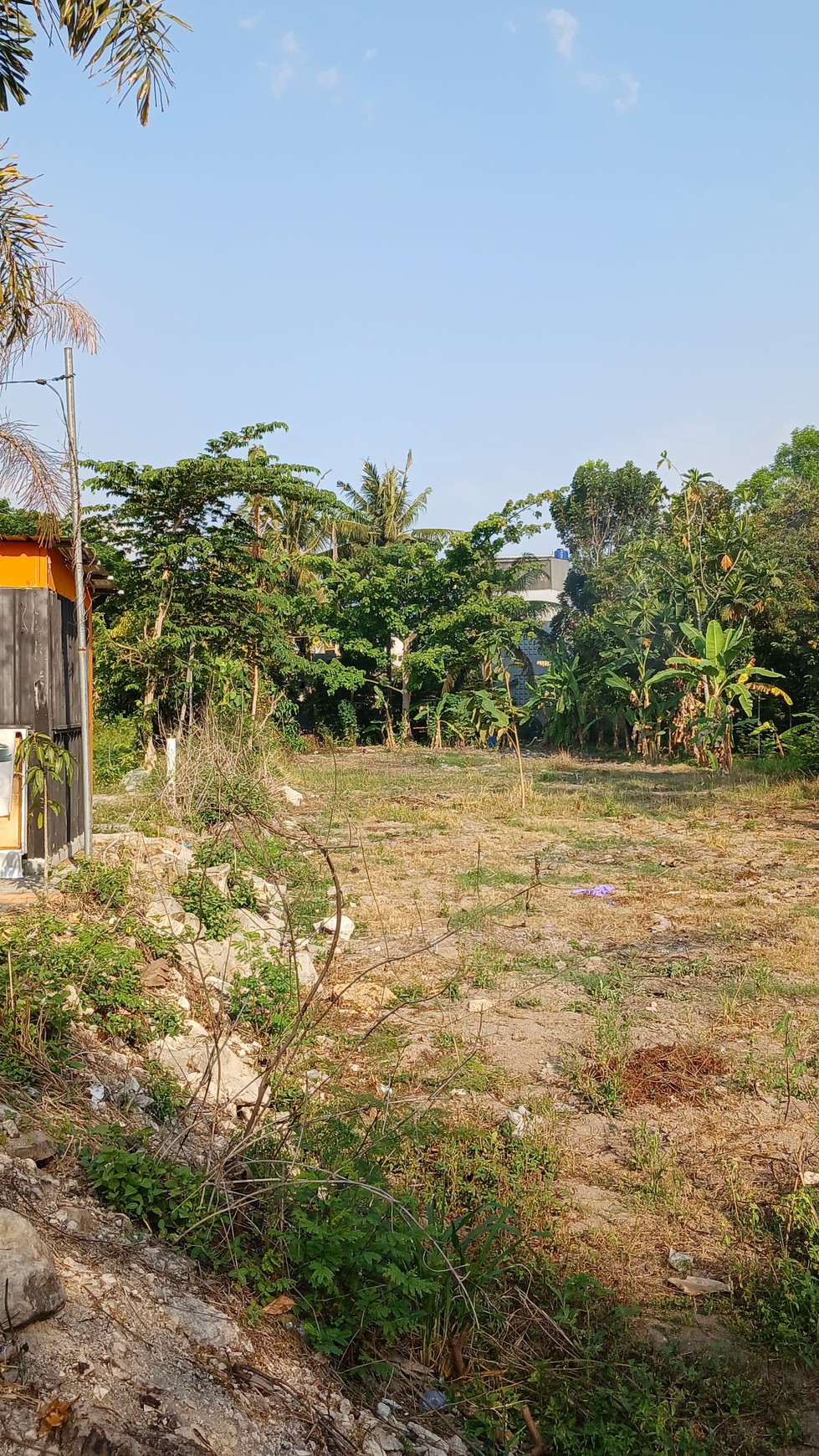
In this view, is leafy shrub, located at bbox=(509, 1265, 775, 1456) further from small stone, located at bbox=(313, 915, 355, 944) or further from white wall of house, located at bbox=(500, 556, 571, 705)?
white wall of house, located at bbox=(500, 556, 571, 705)

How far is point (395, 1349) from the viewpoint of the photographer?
260 centimetres

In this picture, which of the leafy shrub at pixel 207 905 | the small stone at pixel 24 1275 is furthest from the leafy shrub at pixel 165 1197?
the leafy shrub at pixel 207 905

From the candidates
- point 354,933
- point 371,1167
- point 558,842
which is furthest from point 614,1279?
point 558,842

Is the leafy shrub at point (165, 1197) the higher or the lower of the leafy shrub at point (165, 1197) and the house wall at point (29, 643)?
the lower

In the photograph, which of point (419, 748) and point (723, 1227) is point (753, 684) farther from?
point (723, 1227)

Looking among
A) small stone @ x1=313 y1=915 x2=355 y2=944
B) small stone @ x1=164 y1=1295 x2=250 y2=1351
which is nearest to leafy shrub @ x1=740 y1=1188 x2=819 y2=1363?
small stone @ x1=164 y1=1295 x2=250 y2=1351

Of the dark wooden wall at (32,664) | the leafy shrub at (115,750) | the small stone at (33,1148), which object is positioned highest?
the dark wooden wall at (32,664)

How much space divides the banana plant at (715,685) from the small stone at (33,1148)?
13.9m

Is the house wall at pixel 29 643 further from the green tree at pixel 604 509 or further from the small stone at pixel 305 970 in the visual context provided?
the green tree at pixel 604 509

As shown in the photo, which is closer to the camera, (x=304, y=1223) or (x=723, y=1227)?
(x=304, y=1223)

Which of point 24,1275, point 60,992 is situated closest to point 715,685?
point 60,992

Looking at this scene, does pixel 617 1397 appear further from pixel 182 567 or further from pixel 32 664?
pixel 182 567

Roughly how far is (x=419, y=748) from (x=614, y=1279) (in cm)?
1895

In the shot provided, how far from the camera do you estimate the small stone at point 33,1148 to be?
2.69 metres
